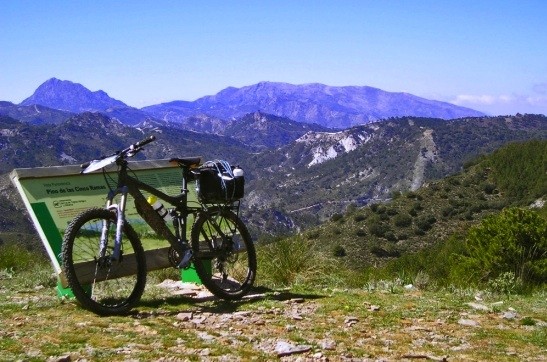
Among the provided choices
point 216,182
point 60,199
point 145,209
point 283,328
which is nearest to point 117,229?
point 145,209

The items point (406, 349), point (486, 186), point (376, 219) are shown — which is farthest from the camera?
point (486, 186)

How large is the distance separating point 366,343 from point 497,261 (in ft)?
20.2

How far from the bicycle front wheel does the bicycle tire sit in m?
0.74

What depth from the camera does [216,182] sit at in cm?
677

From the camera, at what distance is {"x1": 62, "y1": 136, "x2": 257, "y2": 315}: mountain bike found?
5.75m

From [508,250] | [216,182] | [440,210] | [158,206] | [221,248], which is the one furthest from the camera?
[440,210]

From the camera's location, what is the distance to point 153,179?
7.48m

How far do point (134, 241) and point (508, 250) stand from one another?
22.4ft

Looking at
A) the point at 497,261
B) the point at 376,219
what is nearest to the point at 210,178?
the point at 497,261

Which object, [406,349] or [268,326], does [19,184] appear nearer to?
[268,326]

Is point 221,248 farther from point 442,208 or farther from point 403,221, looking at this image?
point 442,208

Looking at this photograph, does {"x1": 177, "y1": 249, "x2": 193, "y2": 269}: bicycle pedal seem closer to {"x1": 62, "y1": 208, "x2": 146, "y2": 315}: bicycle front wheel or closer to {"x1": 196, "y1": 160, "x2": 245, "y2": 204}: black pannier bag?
{"x1": 62, "y1": 208, "x2": 146, "y2": 315}: bicycle front wheel

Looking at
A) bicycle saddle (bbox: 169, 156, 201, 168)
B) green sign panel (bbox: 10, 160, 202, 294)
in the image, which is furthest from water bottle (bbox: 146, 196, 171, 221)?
bicycle saddle (bbox: 169, 156, 201, 168)

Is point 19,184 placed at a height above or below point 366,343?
above
